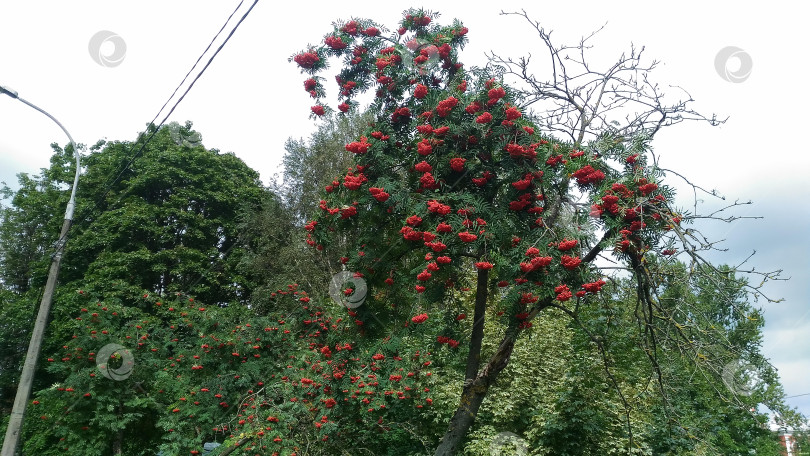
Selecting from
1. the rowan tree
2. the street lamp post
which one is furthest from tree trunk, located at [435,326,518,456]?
the street lamp post

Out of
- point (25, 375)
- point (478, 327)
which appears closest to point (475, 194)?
point (478, 327)

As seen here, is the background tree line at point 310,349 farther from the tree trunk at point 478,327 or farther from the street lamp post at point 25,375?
the street lamp post at point 25,375

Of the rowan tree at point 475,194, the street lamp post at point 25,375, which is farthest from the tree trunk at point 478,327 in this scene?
the street lamp post at point 25,375

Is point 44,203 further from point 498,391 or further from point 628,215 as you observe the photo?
point 628,215

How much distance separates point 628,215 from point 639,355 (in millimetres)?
6433

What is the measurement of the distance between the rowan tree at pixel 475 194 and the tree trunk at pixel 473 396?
12mm

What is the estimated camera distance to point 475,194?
5578mm

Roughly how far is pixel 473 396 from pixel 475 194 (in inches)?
83.3

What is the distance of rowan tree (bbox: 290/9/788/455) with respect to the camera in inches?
191

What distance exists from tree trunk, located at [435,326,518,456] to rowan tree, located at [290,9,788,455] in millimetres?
12

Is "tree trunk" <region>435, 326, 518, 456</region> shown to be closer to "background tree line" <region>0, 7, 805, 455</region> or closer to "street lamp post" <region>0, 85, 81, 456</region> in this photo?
"background tree line" <region>0, 7, 805, 455</region>

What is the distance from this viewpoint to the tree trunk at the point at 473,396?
18.2 feet

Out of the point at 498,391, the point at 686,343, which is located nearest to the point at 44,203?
the point at 498,391

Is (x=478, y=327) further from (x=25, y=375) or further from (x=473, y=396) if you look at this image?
(x=25, y=375)
